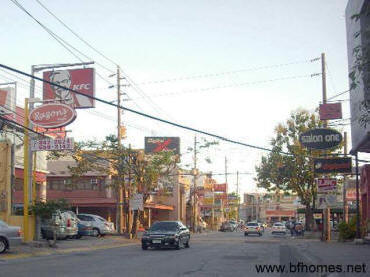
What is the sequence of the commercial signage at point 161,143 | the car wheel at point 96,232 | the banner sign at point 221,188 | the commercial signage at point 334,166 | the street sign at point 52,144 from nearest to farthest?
the street sign at point 52,144 < the commercial signage at point 334,166 < the car wheel at point 96,232 < the commercial signage at point 161,143 < the banner sign at point 221,188

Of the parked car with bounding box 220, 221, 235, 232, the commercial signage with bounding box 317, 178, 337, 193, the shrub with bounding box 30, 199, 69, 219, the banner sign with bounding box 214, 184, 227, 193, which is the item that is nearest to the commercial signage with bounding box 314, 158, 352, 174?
the commercial signage with bounding box 317, 178, 337, 193

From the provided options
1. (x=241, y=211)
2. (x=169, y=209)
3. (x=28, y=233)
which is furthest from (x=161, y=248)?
(x=241, y=211)

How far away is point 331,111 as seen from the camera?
29547 mm

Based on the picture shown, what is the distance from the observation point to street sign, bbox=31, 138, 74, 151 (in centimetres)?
2503

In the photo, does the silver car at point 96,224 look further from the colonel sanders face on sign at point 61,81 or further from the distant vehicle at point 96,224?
the colonel sanders face on sign at point 61,81

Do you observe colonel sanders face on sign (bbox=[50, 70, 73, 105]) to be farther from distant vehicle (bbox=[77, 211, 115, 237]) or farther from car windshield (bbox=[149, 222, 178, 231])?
car windshield (bbox=[149, 222, 178, 231])

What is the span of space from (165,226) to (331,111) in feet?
37.0

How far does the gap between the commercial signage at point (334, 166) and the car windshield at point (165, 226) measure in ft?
30.1

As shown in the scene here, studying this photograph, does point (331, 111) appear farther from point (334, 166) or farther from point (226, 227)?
point (226, 227)

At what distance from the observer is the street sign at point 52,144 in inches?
985

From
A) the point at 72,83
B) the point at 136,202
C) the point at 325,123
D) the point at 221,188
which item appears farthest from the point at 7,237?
the point at 221,188

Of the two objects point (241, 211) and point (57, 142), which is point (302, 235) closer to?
point (57, 142)

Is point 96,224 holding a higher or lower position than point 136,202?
lower

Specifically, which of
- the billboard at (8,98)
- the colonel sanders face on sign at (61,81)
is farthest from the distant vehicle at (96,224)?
the colonel sanders face on sign at (61,81)
